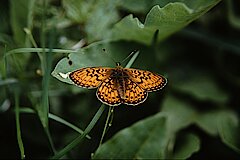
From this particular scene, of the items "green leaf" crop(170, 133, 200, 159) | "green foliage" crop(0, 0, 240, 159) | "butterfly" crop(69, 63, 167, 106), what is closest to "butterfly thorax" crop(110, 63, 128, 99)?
"butterfly" crop(69, 63, 167, 106)

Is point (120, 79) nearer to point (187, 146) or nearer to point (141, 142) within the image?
point (141, 142)

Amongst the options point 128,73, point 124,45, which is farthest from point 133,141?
point 124,45

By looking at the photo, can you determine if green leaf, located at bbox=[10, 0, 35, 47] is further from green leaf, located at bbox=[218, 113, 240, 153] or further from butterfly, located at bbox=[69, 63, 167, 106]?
green leaf, located at bbox=[218, 113, 240, 153]

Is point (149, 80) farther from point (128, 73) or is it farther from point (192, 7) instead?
point (192, 7)

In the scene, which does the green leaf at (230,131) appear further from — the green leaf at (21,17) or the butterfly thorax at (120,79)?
the green leaf at (21,17)

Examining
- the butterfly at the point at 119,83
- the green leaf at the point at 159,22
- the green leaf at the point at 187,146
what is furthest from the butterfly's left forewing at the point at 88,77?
the green leaf at the point at 187,146

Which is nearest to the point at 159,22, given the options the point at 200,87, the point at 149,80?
the point at 149,80
